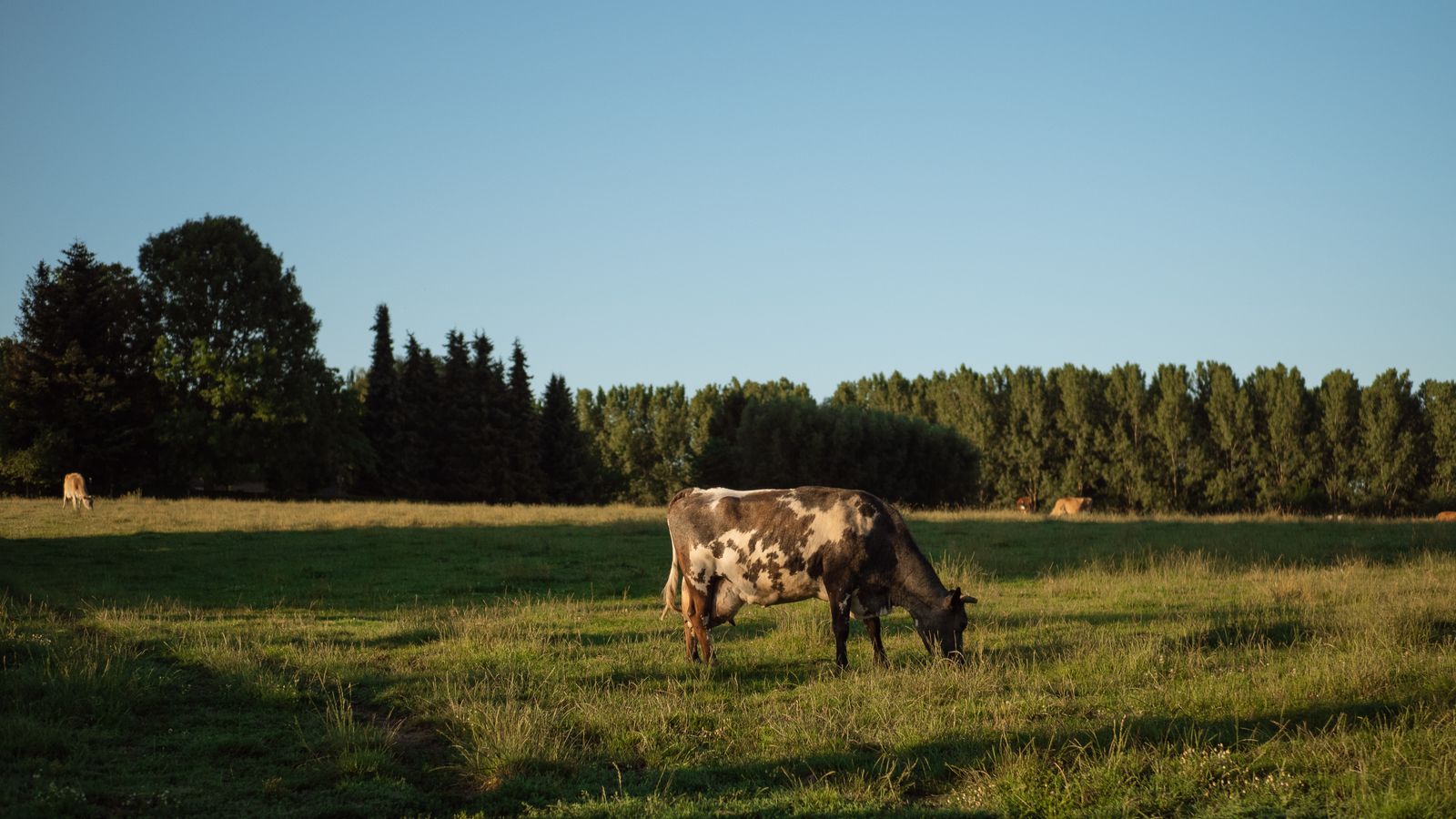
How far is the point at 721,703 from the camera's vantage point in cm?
908

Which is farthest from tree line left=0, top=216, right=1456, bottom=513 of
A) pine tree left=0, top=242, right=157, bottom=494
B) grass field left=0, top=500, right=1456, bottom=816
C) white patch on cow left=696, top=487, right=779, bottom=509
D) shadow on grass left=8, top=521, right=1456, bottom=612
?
white patch on cow left=696, top=487, right=779, bottom=509

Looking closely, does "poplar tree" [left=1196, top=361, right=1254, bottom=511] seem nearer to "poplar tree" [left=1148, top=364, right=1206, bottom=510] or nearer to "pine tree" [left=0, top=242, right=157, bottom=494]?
"poplar tree" [left=1148, top=364, right=1206, bottom=510]

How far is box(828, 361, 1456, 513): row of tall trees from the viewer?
73125 millimetres

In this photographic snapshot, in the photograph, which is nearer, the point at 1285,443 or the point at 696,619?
the point at 696,619

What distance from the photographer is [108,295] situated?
45.1m

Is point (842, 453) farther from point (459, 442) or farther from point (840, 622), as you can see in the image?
point (840, 622)

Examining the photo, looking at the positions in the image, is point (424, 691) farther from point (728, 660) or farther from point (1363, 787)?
point (1363, 787)

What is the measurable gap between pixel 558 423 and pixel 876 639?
69726mm

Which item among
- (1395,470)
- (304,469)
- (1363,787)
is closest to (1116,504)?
(1395,470)

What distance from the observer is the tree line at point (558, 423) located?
146 feet

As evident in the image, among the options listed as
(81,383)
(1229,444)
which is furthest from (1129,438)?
(81,383)

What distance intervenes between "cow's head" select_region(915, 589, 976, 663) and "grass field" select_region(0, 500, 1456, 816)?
29cm

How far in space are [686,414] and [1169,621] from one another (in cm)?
10089

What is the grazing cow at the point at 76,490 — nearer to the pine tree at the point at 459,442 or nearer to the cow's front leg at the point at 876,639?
the cow's front leg at the point at 876,639
